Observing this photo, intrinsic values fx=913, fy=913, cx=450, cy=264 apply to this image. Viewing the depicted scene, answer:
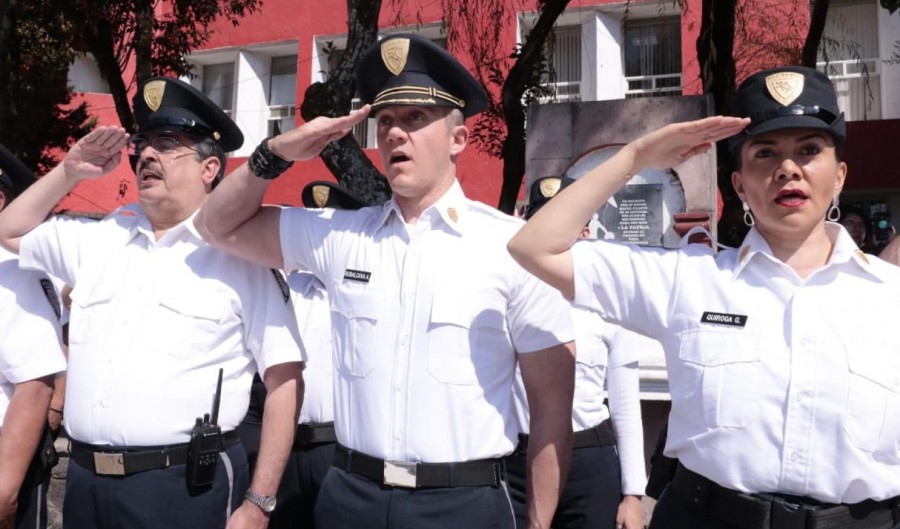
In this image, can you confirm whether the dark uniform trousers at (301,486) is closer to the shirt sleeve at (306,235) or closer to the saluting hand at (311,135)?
the shirt sleeve at (306,235)

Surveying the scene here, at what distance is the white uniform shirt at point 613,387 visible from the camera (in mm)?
3752

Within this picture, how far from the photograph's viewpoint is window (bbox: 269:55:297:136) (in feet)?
50.3

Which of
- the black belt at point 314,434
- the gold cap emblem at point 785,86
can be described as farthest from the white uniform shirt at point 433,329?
the black belt at point 314,434

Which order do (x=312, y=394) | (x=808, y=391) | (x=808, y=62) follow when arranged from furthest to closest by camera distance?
(x=808, y=62)
(x=312, y=394)
(x=808, y=391)

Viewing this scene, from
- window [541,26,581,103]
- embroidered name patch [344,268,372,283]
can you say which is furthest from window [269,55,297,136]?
embroidered name patch [344,268,372,283]

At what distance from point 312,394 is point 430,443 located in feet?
5.73

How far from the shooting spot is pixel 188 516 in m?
2.75

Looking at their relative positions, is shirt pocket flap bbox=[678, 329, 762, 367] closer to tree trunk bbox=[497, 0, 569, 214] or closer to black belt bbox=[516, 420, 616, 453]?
black belt bbox=[516, 420, 616, 453]

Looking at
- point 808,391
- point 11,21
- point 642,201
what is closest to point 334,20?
point 11,21

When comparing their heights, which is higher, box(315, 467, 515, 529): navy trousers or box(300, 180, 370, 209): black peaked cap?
box(300, 180, 370, 209): black peaked cap

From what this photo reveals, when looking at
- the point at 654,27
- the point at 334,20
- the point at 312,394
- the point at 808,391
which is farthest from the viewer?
the point at 334,20

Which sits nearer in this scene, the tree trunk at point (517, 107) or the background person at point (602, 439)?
the background person at point (602, 439)

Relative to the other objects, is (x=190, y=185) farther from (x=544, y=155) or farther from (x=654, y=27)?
(x=654, y=27)

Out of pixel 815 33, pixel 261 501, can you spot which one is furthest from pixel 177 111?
pixel 815 33
